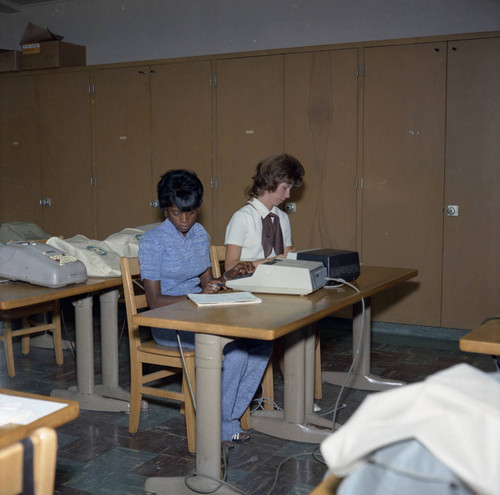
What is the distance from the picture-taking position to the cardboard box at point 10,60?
608 centimetres

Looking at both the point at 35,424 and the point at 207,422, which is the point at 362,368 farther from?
the point at 35,424

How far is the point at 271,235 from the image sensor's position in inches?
139

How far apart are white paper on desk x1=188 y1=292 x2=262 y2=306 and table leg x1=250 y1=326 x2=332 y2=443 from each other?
43 cm

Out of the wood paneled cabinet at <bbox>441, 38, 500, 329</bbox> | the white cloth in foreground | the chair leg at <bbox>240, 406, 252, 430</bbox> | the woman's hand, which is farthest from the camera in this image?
the wood paneled cabinet at <bbox>441, 38, 500, 329</bbox>

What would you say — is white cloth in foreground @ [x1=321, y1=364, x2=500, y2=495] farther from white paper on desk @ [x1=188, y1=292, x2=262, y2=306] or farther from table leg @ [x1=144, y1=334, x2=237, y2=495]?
white paper on desk @ [x1=188, y1=292, x2=262, y2=306]

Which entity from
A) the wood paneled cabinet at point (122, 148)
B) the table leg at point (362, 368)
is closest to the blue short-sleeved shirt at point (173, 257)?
the table leg at point (362, 368)

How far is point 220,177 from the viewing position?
17.7 ft

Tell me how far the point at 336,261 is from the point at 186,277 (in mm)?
733

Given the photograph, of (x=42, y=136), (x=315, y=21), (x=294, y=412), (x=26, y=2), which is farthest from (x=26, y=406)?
(x=26, y=2)

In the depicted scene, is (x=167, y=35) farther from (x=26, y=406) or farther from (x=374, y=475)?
(x=374, y=475)

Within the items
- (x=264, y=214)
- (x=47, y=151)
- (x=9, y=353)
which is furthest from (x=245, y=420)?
(x=47, y=151)

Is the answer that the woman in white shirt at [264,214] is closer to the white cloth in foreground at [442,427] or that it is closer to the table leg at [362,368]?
the table leg at [362,368]

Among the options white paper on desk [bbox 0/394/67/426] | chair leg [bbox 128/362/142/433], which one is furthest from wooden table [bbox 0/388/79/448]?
chair leg [bbox 128/362/142/433]

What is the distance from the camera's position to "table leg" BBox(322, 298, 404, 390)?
142 inches
